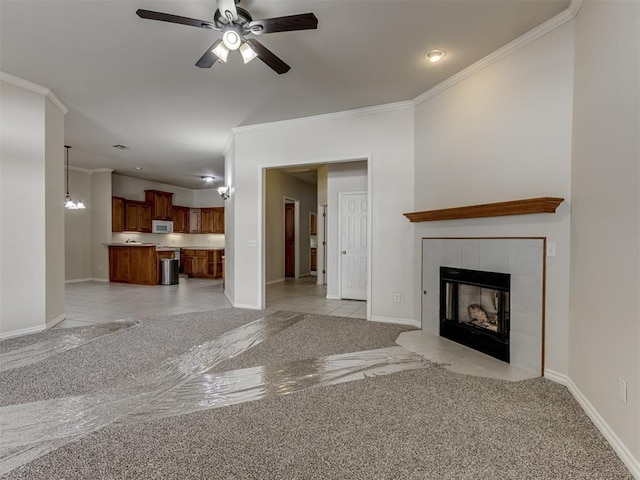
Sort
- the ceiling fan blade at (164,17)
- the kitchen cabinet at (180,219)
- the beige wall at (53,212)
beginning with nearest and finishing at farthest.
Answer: the ceiling fan blade at (164,17) → the beige wall at (53,212) → the kitchen cabinet at (180,219)

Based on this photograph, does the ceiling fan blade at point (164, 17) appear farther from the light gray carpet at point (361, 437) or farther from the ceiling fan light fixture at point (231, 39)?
the light gray carpet at point (361, 437)

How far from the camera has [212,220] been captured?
1056cm

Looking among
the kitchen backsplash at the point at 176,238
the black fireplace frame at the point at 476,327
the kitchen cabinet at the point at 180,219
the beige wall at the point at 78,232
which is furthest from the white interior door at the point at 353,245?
the beige wall at the point at 78,232

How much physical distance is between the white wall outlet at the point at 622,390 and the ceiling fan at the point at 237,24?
2790 millimetres

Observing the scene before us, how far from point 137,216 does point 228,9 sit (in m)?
8.25

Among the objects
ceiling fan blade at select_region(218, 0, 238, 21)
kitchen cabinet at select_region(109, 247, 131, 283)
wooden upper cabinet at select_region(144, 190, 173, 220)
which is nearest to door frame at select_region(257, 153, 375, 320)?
ceiling fan blade at select_region(218, 0, 238, 21)

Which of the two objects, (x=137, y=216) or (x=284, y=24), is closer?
(x=284, y=24)

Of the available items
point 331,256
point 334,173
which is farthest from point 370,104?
point 331,256

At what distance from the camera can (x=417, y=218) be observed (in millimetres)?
3871

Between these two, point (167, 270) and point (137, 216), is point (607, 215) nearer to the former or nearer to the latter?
point (167, 270)

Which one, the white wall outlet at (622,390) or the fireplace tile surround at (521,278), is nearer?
the white wall outlet at (622,390)

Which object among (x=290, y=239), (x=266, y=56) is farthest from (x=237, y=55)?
(x=290, y=239)

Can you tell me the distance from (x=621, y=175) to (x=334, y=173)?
470 centimetres

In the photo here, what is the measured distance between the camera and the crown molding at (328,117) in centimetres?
420
